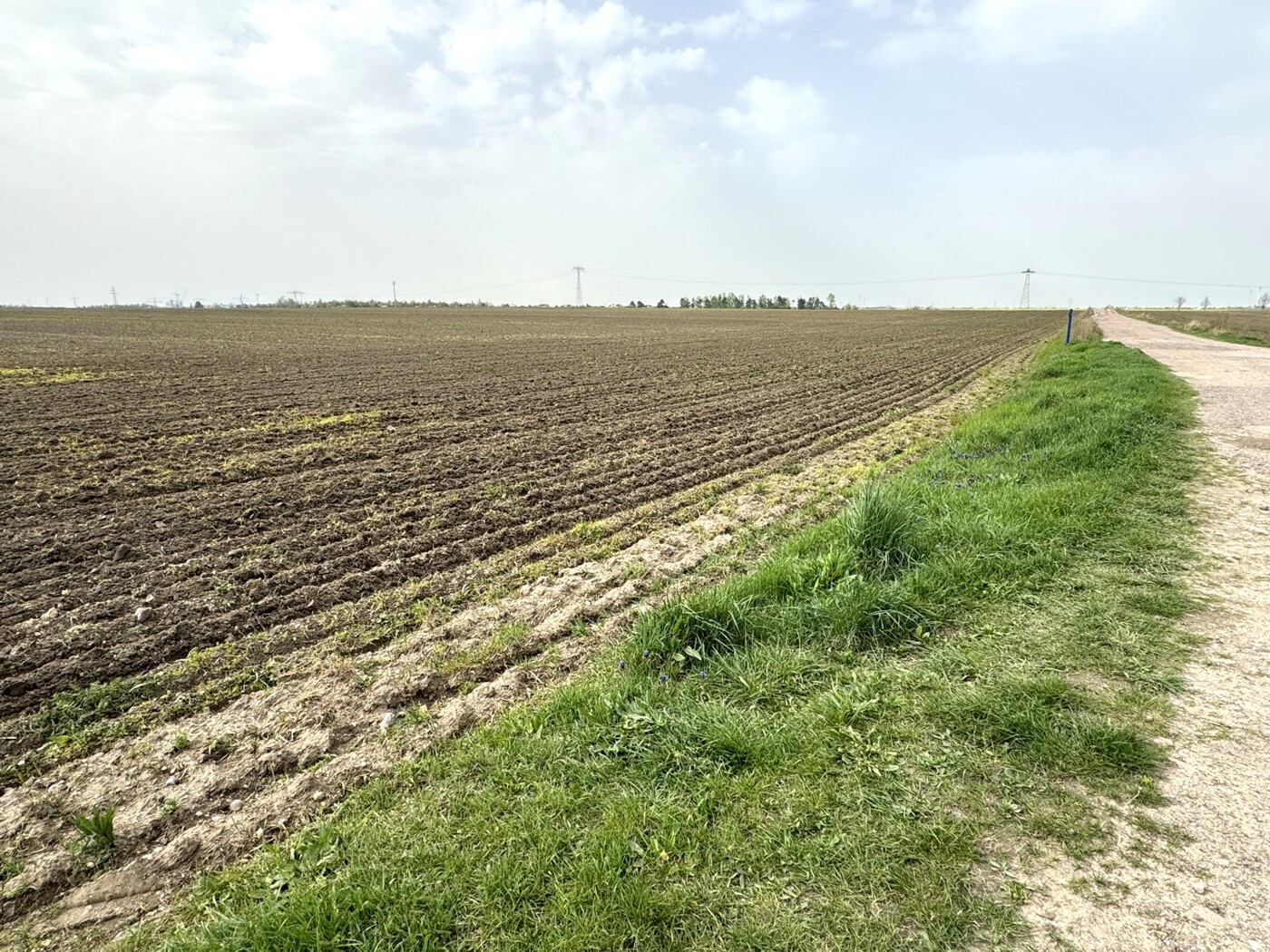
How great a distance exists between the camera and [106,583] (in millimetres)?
5758

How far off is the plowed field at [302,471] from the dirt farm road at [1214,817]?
216 inches

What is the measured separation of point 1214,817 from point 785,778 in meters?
1.78

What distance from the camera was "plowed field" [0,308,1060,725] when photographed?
541cm

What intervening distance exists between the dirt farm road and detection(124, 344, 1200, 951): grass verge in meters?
0.13

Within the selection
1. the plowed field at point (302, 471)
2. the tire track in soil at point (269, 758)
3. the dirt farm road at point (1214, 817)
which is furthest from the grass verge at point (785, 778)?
the plowed field at point (302, 471)

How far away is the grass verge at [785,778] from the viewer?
2422 mm

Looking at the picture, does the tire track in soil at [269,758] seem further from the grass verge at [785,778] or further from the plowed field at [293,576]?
the grass verge at [785,778]

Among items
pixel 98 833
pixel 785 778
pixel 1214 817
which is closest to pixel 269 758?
pixel 98 833

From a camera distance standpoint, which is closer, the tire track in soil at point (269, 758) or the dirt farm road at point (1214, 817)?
the dirt farm road at point (1214, 817)

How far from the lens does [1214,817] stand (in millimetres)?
2668

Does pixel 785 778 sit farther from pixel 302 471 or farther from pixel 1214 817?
pixel 302 471

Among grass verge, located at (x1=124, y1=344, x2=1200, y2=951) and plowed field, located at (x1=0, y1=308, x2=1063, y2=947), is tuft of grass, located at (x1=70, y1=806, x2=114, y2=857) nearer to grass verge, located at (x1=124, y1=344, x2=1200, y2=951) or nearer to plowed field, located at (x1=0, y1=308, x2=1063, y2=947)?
plowed field, located at (x1=0, y1=308, x2=1063, y2=947)

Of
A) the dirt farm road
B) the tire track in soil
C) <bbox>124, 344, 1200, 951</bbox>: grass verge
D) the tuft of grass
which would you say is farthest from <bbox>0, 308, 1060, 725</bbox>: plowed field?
the dirt farm road

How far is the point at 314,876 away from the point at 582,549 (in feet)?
13.7
